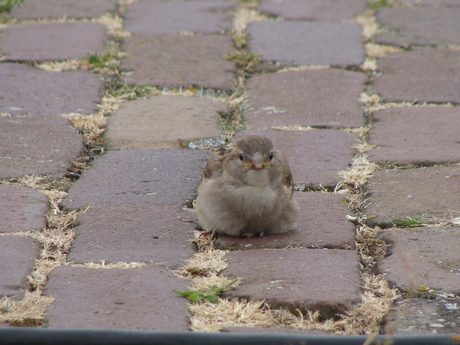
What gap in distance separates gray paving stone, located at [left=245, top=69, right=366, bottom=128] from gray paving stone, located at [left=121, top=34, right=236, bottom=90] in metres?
0.30

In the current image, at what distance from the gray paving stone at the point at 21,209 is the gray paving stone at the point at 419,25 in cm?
360

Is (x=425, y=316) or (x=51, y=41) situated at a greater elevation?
(x=51, y=41)

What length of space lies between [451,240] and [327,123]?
166 cm

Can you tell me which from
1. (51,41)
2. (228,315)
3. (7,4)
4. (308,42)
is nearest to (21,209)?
(228,315)

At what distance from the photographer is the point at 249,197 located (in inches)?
145

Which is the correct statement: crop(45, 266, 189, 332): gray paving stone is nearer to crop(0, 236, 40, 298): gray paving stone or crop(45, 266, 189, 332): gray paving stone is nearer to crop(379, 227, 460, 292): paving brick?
crop(0, 236, 40, 298): gray paving stone

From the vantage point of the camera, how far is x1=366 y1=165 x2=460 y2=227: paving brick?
381cm

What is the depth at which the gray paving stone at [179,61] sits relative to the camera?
5.57 m

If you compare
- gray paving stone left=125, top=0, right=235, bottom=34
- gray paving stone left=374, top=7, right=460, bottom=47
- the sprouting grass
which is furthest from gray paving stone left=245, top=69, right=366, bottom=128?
the sprouting grass

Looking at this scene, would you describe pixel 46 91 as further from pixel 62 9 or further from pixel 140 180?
pixel 62 9

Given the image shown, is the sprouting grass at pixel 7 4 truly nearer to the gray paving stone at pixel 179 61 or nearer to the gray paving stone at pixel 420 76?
the gray paving stone at pixel 179 61

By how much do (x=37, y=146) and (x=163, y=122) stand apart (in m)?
0.86

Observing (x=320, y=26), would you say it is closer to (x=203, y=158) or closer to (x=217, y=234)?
(x=203, y=158)

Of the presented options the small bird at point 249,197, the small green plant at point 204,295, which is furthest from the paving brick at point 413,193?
the small green plant at point 204,295
